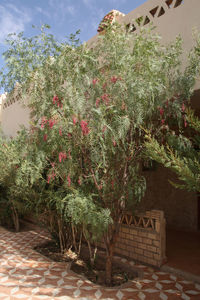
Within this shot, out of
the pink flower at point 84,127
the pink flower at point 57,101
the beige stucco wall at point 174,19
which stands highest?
the beige stucco wall at point 174,19

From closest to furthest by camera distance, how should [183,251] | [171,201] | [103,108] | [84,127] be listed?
[84,127] → [103,108] → [183,251] → [171,201]

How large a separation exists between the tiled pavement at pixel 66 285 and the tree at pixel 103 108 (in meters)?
0.46

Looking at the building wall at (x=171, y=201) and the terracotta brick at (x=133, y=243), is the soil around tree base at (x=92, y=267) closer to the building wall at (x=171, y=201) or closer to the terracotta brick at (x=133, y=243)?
the terracotta brick at (x=133, y=243)

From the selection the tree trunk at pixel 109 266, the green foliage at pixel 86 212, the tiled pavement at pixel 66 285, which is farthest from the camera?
the tree trunk at pixel 109 266

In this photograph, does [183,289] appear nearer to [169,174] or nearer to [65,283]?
[65,283]

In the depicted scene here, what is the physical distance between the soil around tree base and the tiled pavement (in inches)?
7.5

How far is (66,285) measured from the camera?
4078mm

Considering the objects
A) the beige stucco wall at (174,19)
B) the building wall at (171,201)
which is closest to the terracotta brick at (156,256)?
the building wall at (171,201)

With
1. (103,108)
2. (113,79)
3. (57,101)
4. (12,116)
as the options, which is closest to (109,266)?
(103,108)

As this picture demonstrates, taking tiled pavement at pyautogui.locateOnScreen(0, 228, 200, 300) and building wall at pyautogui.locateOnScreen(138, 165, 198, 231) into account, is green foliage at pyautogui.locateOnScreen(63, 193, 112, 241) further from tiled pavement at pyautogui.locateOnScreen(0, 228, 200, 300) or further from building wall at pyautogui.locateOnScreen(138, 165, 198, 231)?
building wall at pyautogui.locateOnScreen(138, 165, 198, 231)

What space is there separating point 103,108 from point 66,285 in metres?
2.82

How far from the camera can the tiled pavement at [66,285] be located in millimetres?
3721

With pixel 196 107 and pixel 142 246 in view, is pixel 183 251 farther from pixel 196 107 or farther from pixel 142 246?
pixel 196 107

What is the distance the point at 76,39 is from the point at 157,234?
3595mm
